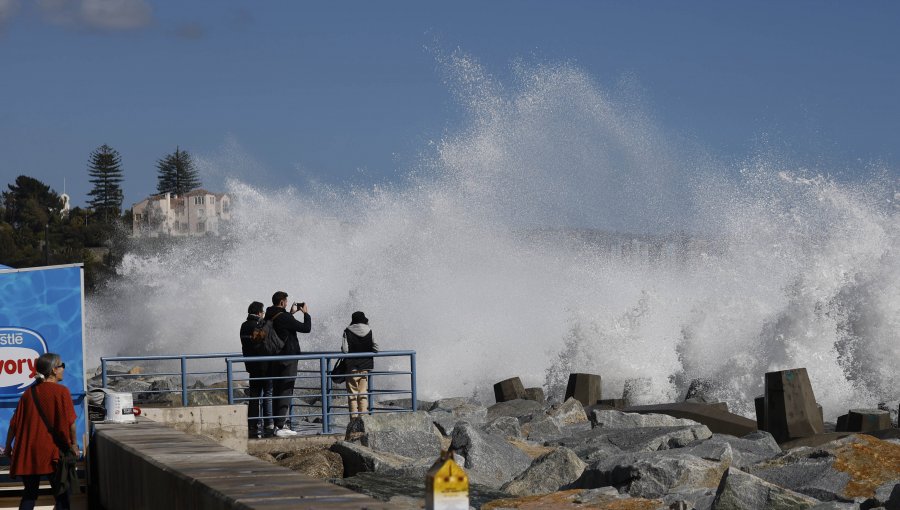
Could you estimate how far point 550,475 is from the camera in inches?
451

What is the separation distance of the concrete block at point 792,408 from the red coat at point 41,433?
9253 millimetres

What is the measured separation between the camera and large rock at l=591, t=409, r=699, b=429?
53.7ft

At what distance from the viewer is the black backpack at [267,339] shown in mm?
13320

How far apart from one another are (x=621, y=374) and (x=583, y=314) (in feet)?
10.7

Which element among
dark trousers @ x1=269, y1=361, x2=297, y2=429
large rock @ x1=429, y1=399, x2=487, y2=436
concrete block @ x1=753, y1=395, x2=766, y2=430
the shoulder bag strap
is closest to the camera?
the shoulder bag strap

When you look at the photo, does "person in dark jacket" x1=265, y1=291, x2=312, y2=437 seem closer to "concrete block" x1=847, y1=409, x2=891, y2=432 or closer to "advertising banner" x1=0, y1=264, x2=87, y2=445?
"advertising banner" x1=0, y1=264, x2=87, y2=445

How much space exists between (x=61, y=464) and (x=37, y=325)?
6.59ft

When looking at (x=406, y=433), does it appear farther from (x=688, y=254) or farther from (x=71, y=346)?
(x=688, y=254)

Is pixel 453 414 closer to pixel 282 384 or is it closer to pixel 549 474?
pixel 282 384

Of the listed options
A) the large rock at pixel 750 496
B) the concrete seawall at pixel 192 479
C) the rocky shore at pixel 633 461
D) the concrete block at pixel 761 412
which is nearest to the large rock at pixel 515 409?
the rocky shore at pixel 633 461

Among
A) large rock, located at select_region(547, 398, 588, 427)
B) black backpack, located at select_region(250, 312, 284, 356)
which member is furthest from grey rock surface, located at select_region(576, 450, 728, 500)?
large rock, located at select_region(547, 398, 588, 427)

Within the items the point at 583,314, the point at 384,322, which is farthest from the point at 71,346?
the point at 384,322

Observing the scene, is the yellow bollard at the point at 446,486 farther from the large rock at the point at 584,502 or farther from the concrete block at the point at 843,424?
the concrete block at the point at 843,424

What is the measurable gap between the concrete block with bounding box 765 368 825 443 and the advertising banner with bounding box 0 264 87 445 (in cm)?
833
